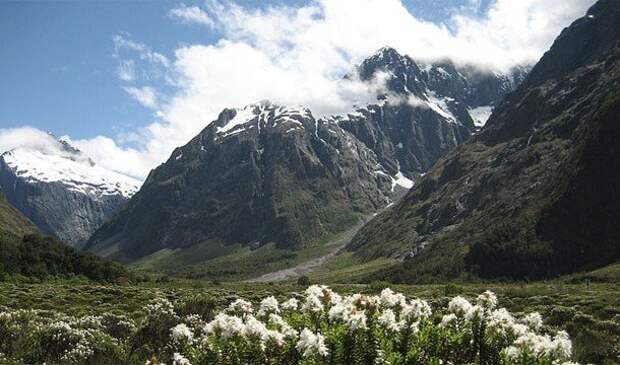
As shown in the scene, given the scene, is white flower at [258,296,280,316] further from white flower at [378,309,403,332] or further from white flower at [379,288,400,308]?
white flower at [378,309,403,332]

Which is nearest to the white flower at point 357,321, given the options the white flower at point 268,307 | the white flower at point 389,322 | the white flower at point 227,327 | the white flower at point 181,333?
the white flower at point 389,322

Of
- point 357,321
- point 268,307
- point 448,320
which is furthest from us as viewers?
point 268,307

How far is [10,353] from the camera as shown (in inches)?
831

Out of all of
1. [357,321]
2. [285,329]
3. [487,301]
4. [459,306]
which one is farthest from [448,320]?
[285,329]

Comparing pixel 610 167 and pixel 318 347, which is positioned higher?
pixel 610 167

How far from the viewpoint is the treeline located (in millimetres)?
104044

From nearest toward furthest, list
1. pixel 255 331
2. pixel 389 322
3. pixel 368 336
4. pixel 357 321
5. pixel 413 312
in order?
pixel 255 331, pixel 357 321, pixel 368 336, pixel 389 322, pixel 413 312

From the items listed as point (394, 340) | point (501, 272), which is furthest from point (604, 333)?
point (501, 272)

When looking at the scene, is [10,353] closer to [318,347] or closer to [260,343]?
[260,343]

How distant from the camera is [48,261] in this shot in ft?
369

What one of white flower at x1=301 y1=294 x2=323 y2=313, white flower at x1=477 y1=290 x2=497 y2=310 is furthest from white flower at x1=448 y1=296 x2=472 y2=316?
white flower at x1=301 y1=294 x2=323 y2=313

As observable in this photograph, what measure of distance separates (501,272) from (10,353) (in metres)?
188

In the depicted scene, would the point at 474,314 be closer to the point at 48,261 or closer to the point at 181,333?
the point at 181,333

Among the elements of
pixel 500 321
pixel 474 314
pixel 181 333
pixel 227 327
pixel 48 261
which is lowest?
pixel 181 333
